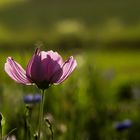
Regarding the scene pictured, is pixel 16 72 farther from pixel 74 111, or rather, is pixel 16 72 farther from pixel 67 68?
pixel 74 111

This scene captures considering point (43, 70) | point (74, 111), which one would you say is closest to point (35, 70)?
point (43, 70)

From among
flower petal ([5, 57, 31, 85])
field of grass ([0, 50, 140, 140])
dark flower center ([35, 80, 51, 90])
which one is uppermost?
flower petal ([5, 57, 31, 85])

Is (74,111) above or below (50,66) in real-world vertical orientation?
below

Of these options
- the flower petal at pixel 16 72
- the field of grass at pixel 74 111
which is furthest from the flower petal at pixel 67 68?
the field of grass at pixel 74 111

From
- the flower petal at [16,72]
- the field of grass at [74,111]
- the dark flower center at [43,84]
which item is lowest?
the field of grass at [74,111]

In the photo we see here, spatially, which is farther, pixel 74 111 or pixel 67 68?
pixel 74 111

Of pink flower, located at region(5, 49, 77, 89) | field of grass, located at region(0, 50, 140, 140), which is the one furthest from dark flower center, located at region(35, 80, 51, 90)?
field of grass, located at region(0, 50, 140, 140)

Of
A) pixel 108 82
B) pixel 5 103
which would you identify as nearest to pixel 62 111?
pixel 5 103

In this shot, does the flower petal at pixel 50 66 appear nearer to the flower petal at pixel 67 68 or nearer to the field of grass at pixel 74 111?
the flower petal at pixel 67 68

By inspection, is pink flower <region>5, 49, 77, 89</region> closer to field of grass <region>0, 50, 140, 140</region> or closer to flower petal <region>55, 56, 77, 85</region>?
flower petal <region>55, 56, 77, 85</region>
